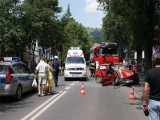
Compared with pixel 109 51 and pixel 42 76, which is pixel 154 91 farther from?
pixel 109 51

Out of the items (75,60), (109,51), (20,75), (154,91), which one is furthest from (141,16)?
(154,91)

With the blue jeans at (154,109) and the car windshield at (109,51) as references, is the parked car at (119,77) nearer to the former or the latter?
the car windshield at (109,51)

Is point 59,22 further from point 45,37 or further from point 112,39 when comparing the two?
point 112,39

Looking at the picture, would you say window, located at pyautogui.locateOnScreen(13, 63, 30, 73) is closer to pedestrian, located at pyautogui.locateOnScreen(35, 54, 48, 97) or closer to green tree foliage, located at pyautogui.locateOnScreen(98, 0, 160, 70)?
pedestrian, located at pyautogui.locateOnScreen(35, 54, 48, 97)

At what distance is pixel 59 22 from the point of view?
53.9 m

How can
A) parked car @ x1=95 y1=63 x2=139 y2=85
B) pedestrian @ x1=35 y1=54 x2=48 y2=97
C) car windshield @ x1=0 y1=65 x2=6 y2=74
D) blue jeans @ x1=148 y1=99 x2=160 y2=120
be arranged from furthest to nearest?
parked car @ x1=95 y1=63 x2=139 y2=85, pedestrian @ x1=35 y1=54 x2=48 y2=97, car windshield @ x1=0 y1=65 x2=6 y2=74, blue jeans @ x1=148 y1=99 x2=160 y2=120

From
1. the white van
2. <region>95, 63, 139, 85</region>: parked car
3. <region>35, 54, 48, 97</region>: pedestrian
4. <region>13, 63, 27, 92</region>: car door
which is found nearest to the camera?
<region>13, 63, 27, 92</region>: car door

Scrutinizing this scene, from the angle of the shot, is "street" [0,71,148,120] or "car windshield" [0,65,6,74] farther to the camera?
"car windshield" [0,65,6,74]

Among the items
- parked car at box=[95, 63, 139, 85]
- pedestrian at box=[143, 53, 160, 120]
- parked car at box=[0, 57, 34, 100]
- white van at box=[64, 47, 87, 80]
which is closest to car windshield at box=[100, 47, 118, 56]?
white van at box=[64, 47, 87, 80]

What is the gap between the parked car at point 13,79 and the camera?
47.2ft

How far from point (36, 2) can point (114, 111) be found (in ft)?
120

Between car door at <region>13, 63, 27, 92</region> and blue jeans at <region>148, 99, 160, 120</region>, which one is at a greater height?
car door at <region>13, 63, 27, 92</region>

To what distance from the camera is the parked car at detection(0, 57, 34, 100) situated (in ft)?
47.2

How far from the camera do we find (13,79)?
14664 mm
